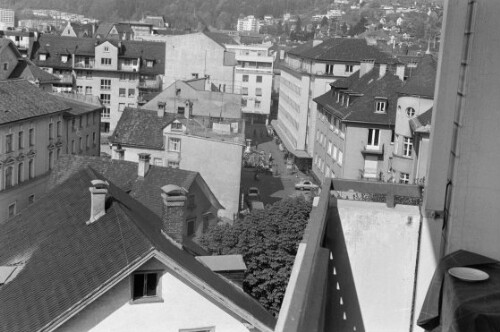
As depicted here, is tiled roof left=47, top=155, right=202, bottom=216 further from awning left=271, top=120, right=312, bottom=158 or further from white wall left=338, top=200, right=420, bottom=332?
awning left=271, top=120, right=312, bottom=158

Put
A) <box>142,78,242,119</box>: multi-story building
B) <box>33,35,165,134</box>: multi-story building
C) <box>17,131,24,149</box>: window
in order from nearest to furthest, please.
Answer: <box>17,131,24,149</box>: window < <box>142,78,242,119</box>: multi-story building < <box>33,35,165,134</box>: multi-story building

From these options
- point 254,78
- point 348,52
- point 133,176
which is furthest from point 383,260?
point 254,78

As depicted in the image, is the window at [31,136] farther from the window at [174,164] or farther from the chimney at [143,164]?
the chimney at [143,164]

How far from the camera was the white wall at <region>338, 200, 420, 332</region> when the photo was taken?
30.0 feet

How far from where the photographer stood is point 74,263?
535 inches

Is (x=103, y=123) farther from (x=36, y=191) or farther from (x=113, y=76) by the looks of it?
(x=36, y=191)

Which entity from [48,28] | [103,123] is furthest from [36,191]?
[48,28]

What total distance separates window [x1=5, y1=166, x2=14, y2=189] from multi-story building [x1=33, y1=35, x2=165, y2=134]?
3374 centimetres

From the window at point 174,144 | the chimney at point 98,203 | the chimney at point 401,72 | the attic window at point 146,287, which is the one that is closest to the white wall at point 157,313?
the attic window at point 146,287

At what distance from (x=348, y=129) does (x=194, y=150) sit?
8.66 meters

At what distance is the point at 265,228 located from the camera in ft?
83.0

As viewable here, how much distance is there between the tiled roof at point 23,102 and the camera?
121 ft

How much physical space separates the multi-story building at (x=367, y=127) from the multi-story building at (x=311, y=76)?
11.8m

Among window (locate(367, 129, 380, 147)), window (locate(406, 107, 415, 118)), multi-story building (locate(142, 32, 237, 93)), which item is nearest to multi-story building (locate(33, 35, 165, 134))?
multi-story building (locate(142, 32, 237, 93))
